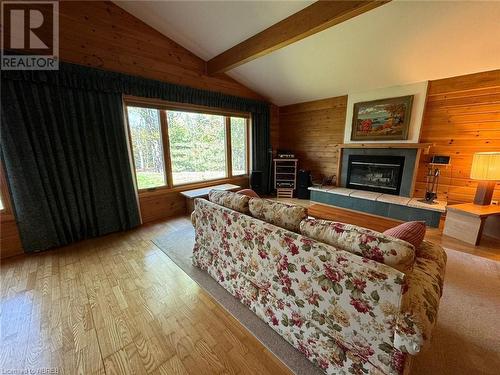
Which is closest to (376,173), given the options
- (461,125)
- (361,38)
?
(461,125)

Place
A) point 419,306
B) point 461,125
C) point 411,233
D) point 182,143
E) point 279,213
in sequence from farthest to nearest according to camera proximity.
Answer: point 182,143 < point 461,125 < point 279,213 < point 411,233 < point 419,306

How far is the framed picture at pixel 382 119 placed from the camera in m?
3.38

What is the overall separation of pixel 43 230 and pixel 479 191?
557cm

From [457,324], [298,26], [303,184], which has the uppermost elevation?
[298,26]

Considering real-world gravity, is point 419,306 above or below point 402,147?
below

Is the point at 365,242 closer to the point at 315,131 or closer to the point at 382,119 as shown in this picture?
A: the point at 382,119

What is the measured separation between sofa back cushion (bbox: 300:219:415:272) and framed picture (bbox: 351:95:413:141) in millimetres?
3280

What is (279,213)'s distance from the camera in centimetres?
139

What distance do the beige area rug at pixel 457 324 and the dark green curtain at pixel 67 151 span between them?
4.97 ft

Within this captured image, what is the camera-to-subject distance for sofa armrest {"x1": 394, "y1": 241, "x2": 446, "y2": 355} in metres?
0.84

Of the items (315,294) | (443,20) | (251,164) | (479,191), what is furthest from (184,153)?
(479,191)

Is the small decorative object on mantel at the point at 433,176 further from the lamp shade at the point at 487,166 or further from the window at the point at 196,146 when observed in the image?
the window at the point at 196,146

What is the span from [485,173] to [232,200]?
3159mm

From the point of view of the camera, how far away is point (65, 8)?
2428mm
